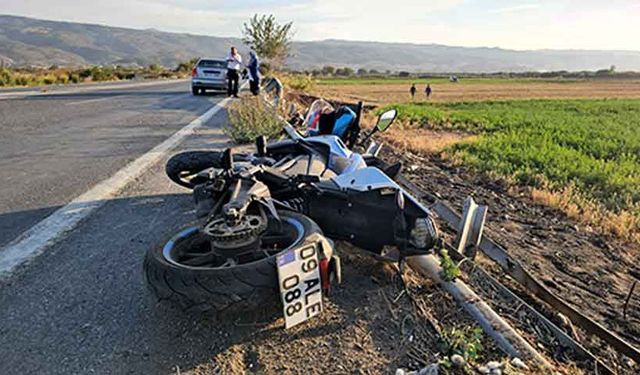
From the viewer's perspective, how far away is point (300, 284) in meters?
2.65

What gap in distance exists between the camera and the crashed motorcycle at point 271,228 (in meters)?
2.53

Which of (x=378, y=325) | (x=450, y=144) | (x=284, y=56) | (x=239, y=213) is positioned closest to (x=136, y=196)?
(x=239, y=213)

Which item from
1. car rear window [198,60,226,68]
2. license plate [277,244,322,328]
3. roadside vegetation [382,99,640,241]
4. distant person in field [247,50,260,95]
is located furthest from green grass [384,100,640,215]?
car rear window [198,60,226,68]

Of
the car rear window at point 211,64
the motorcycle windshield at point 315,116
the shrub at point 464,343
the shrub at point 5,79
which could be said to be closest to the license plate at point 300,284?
the shrub at point 464,343

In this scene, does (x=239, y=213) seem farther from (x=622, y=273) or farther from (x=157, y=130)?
(x=157, y=130)

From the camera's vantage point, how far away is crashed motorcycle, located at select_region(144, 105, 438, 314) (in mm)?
2529

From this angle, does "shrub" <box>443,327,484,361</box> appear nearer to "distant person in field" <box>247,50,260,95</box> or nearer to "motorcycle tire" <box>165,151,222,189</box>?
"motorcycle tire" <box>165,151,222,189</box>

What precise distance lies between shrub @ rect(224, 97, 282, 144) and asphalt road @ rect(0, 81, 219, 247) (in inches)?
50.4

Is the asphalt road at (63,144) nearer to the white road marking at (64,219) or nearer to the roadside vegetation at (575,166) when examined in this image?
the white road marking at (64,219)

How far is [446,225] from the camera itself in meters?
5.43

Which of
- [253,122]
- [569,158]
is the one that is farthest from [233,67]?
[569,158]

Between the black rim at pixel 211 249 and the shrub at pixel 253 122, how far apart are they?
5467mm

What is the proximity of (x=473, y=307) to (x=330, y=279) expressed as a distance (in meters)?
0.86

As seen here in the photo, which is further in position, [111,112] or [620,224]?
[111,112]
